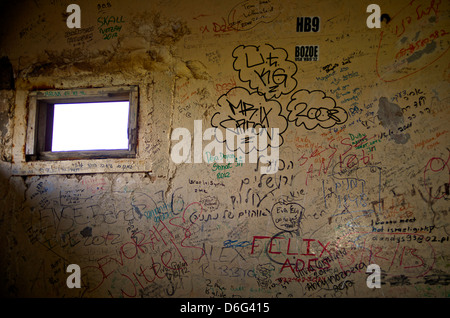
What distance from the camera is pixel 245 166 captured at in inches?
120

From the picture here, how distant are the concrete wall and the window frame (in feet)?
0.23

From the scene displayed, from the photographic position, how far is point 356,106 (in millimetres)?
2971

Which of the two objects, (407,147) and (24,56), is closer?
(407,147)

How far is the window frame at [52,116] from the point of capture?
10.8ft

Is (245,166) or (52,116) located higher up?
(52,116)

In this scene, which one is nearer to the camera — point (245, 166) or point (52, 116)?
point (245, 166)

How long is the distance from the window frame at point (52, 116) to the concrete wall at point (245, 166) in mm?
71

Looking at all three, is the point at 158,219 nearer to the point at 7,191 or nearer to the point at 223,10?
the point at 7,191

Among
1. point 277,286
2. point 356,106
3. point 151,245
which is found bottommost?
point 277,286

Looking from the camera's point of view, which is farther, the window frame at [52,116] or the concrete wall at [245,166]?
the window frame at [52,116]

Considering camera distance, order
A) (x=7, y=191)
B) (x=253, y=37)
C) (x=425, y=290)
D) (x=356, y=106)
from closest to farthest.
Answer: (x=425, y=290) → (x=356, y=106) → (x=253, y=37) → (x=7, y=191)

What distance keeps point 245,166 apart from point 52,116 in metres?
2.02
